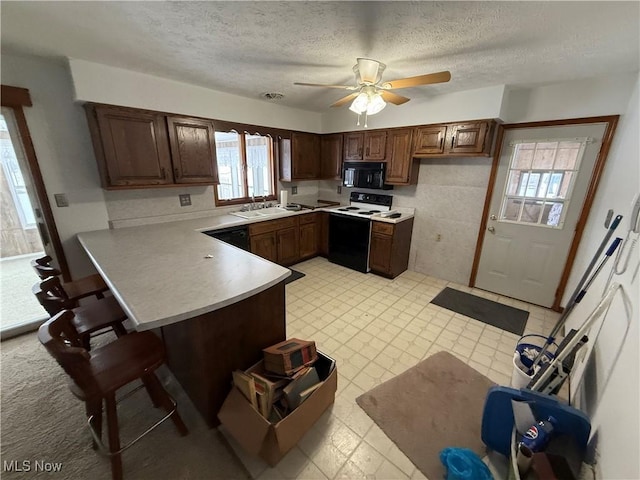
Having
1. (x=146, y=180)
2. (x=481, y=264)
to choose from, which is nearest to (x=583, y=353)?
(x=481, y=264)

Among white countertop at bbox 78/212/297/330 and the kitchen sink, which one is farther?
the kitchen sink

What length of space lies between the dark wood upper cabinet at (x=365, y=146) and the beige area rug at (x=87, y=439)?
355cm

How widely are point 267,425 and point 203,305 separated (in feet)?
2.26

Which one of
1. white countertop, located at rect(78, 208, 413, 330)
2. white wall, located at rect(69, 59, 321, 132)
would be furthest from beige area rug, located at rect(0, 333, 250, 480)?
white wall, located at rect(69, 59, 321, 132)

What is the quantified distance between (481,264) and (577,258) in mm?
899

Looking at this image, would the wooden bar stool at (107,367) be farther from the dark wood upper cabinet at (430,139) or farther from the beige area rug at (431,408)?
the dark wood upper cabinet at (430,139)

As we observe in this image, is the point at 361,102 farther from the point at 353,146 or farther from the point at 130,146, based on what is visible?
the point at 130,146

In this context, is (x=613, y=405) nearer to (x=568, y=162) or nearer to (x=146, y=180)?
(x=568, y=162)

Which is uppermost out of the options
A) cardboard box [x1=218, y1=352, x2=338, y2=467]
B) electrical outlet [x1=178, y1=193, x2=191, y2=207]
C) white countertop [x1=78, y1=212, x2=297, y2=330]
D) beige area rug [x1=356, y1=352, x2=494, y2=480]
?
electrical outlet [x1=178, y1=193, x2=191, y2=207]

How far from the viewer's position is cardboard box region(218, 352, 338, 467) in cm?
126

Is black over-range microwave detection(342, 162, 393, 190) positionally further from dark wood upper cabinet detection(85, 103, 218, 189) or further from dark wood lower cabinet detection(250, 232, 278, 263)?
dark wood upper cabinet detection(85, 103, 218, 189)

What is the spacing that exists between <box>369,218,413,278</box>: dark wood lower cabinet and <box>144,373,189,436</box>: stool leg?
2851mm

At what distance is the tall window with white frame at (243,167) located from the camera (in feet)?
11.4

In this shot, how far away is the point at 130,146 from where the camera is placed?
2.43 m
